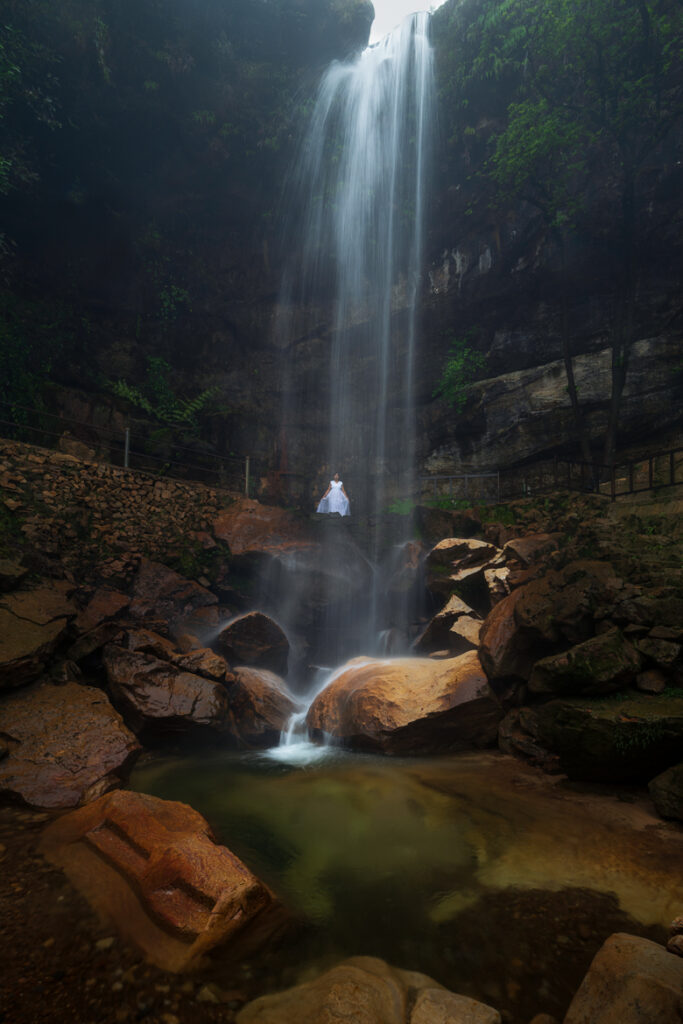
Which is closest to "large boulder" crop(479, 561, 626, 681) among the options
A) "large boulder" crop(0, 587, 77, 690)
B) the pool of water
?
the pool of water

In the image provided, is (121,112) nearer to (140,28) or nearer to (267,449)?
(140,28)

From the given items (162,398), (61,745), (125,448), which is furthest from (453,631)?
(162,398)

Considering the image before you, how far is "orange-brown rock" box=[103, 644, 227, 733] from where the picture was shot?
22.2 ft

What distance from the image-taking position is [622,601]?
6.38 m

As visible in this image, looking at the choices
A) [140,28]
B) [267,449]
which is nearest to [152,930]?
[267,449]

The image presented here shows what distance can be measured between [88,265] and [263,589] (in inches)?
631

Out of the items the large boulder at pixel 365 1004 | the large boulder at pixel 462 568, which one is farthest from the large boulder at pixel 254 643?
the large boulder at pixel 365 1004

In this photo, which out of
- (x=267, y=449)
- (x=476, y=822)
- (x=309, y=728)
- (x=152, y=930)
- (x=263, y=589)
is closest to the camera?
(x=152, y=930)

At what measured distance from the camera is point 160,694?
6980mm

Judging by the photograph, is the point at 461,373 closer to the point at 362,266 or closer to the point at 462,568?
the point at 362,266

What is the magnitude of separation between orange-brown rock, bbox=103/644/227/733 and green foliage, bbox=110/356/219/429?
511 inches

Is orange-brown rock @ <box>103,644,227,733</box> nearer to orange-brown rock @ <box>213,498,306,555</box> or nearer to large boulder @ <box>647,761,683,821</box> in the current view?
orange-brown rock @ <box>213,498,306,555</box>

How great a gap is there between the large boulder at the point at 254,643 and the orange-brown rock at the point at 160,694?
2.11m

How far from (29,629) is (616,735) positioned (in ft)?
26.2
